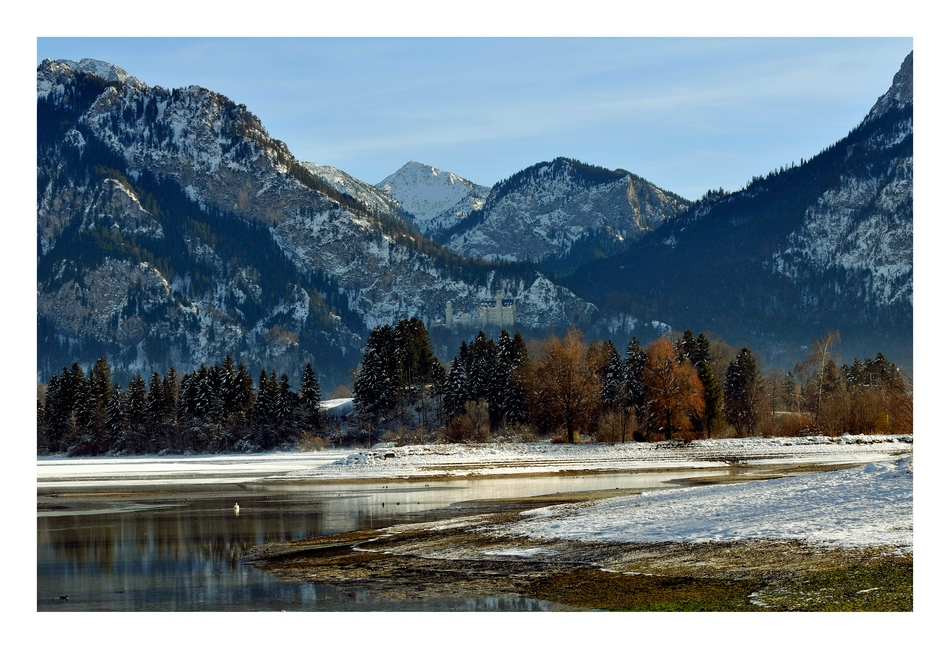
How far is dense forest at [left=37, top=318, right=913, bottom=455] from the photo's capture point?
307ft

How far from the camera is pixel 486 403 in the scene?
10575 cm

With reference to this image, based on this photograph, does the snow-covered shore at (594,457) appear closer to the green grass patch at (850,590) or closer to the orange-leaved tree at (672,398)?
the orange-leaved tree at (672,398)

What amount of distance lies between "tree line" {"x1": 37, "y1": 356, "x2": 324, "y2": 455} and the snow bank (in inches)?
3177

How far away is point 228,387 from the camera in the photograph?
119 metres

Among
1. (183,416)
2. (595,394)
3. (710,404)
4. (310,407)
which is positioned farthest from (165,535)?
(183,416)

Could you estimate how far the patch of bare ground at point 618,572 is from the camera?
18000mm

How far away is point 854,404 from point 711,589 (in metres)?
84.9

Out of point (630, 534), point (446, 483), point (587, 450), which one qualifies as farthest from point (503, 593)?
point (587, 450)

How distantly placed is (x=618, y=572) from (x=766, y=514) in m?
7.34

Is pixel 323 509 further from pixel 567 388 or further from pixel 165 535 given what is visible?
pixel 567 388

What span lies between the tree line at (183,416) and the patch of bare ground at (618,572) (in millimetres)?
84890

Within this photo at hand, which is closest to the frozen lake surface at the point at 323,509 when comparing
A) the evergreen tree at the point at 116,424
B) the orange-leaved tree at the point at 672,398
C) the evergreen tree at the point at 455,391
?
the orange-leaved tree at the point at 672,398

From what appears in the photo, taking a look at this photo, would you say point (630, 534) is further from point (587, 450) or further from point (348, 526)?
point (587, 450)
